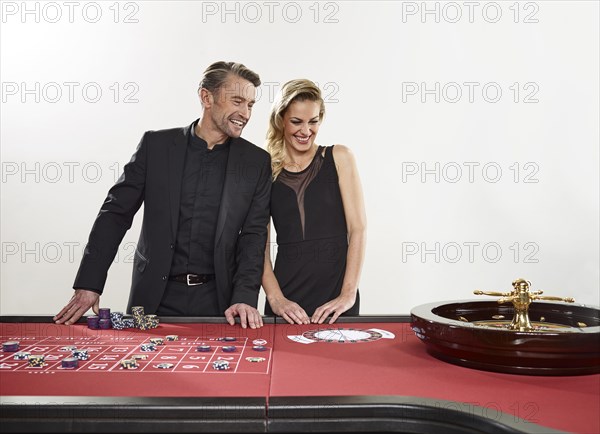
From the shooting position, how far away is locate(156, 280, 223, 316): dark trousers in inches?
127

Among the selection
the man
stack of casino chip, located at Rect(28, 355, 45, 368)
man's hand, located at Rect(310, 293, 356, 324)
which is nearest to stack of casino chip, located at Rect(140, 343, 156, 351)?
stack of casino chip, located at Rect(28, 355, 45, 368)

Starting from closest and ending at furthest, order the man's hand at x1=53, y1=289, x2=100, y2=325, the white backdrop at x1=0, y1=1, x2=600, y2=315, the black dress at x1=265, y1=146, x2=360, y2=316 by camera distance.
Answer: the man's hand at x1=53, y1=289, x2=100, y2=325, the black dress at x1=265, y1=146, x2=360, y2=316, the white backdrop at x1=0, y1=1, x2=600, y2=315

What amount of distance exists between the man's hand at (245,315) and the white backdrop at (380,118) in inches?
122

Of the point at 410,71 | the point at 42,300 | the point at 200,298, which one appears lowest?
the point at 42,300

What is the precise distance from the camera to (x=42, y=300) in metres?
5.72

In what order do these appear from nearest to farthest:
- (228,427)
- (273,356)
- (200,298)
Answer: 1. (228,427)
2. (273,356)
3. (200,298)

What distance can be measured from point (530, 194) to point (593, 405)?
4507 mm

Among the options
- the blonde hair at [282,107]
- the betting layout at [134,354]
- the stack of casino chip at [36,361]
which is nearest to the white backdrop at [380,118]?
the blonde hair at [282,107]

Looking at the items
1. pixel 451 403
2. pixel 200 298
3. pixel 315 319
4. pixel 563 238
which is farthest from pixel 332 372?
pixel 563 238

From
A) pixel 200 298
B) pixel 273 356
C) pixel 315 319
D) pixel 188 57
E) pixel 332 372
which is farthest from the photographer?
pixel 188 57

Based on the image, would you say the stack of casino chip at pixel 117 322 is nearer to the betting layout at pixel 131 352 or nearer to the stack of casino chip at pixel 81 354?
the betting layout at pixel 131 352

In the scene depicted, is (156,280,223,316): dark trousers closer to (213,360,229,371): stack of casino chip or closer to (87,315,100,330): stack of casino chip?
(87,315,100,330): stack of casino chip

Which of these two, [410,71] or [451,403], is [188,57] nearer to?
[410,71]

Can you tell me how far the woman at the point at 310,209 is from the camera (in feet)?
11.4
